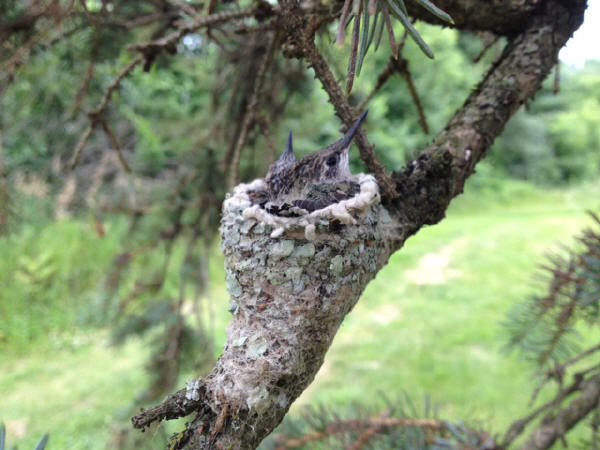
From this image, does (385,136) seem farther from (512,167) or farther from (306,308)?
(306,308)

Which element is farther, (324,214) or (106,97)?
(106,97)

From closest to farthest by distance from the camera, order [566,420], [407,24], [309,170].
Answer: [407,24] → [309,170] → [566,420]

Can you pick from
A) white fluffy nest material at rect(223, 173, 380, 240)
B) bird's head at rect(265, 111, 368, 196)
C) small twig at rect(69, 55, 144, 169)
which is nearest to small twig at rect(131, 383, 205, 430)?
white fluffy nest material at rect(223, 173, 380, 240)

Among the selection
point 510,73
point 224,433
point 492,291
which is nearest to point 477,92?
point 510,73

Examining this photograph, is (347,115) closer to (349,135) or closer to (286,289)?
(349,135)

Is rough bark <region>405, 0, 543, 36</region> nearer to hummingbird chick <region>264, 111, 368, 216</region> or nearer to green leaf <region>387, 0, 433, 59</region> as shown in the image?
hummingbird chick <region>264, 111, 368, 216</region>

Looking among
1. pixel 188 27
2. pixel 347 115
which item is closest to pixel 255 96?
pixel 188 27
